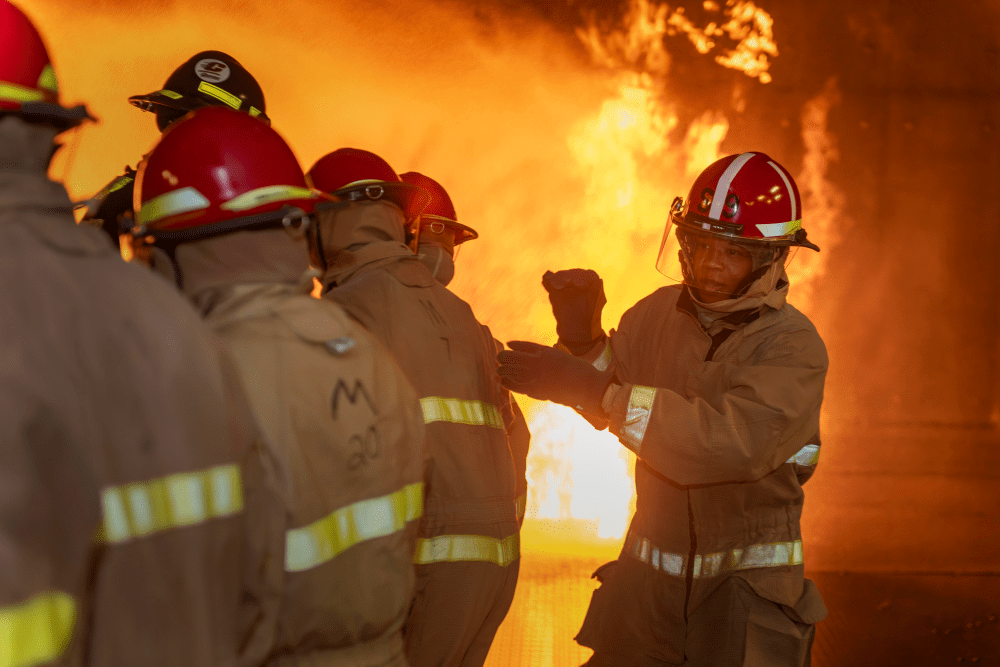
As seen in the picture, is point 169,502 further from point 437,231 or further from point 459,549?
point 437,231

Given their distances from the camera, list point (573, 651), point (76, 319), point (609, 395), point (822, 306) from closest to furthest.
Answer: point (76, 319), point (609, 395), point (573, 651), point (822, 306)

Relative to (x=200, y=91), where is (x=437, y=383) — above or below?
below

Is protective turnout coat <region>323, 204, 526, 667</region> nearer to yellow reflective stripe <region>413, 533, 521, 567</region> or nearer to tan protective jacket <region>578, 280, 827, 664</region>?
yellow reflective stripe <region>413, 533, 521, 567</region>

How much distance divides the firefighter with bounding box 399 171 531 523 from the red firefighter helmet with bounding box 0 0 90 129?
199 cm

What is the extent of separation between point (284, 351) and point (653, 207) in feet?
15.1

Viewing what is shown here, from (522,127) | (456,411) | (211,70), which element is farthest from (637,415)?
(522,127)

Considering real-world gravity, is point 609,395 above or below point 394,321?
below

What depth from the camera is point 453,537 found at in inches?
91.7

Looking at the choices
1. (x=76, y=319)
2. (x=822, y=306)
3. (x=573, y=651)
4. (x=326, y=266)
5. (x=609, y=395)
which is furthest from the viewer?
(x=822, y=306)

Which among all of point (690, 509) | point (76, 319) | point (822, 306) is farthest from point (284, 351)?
point (822, 306)

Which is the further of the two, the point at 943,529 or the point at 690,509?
the point at 943,529

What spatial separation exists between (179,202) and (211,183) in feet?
0.22

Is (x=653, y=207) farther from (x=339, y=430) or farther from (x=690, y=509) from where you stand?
(x=339, y=430)

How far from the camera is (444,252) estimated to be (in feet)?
10.8
